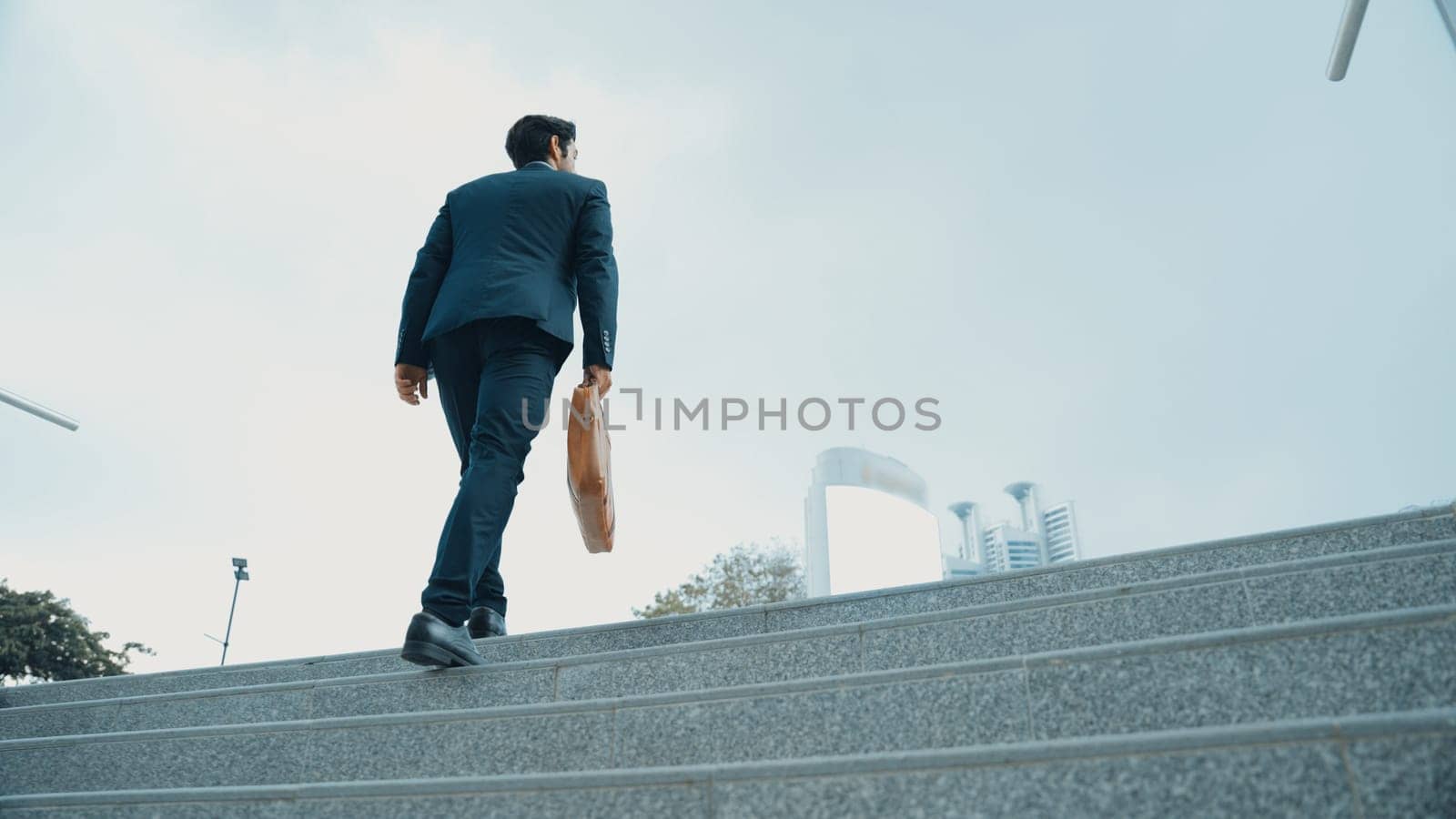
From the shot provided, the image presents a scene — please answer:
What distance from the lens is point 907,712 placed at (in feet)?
6.44

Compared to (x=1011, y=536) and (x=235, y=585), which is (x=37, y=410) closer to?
(x=235, y=585)

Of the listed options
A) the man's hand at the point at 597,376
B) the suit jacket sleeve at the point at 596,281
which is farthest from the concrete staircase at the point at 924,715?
the suit jacket sleeve at the point at 596,281

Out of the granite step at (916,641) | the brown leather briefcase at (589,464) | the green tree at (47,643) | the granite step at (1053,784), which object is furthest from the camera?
the green tree at (47,643)

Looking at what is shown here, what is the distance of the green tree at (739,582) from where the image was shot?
18.3 m

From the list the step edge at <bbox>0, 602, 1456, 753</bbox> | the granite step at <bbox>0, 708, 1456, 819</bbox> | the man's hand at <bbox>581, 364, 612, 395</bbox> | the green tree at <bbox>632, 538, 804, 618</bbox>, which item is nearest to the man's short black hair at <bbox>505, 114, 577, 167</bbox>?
the man's hand at <bbox>581, 364, 612, 395</bbox>

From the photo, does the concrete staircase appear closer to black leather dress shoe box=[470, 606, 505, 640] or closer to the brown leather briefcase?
black leather dress shoe box=[470, 606, 505, 640]

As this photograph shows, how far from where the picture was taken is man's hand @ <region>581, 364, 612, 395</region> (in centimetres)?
328

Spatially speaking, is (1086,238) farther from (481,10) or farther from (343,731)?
(343,731)

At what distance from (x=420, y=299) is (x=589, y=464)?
0.94m

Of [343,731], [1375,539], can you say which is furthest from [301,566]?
[1375,539]

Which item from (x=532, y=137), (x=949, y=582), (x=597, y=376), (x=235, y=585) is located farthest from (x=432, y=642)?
(x=235, y=585)

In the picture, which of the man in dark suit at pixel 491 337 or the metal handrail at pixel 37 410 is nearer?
the man in dark suit at pixel 491 337

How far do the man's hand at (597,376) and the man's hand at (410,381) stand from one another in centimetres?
71

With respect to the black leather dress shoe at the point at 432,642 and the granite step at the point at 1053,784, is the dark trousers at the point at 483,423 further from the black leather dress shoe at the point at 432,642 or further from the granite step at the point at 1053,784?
the granite step at the point at 1053,784
